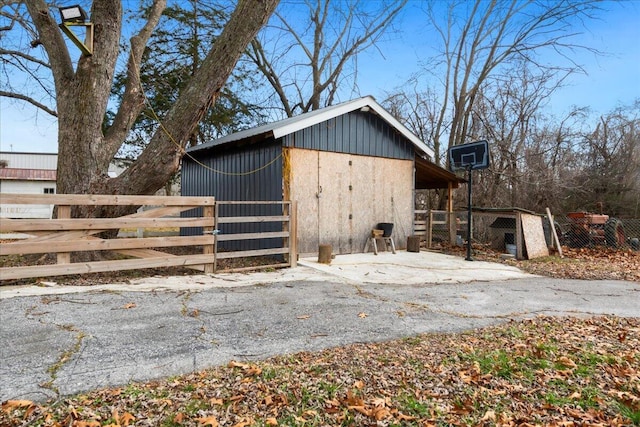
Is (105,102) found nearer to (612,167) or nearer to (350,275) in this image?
(350,275)

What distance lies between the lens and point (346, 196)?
959cm

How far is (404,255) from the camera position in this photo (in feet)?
32.3

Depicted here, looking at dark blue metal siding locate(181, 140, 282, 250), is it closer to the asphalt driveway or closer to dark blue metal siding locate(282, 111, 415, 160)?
dark blue metal siding locate(282, 111, 415, 160)

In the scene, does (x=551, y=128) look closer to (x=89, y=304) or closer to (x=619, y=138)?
(x=619, y=138)

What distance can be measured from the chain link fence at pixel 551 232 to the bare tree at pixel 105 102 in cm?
728

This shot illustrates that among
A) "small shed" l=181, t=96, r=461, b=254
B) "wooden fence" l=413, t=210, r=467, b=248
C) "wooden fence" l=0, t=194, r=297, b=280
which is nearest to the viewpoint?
"wooden fence" l=0, t=194, r=297, b=280

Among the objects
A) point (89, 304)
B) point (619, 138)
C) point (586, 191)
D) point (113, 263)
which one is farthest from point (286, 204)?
point (619, 138)

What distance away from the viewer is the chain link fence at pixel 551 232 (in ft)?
34.0

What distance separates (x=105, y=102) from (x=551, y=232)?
10.7m

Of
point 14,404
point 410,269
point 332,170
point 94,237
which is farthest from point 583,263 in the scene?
point 14,404

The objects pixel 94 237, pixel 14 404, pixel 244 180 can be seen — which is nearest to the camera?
pixel 14 404


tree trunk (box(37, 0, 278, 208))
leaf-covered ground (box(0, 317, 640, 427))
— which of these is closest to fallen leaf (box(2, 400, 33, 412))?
leaf-covered ground (box(0, 317, 640, 427))

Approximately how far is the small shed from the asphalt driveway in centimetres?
215

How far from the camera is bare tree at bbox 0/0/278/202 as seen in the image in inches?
259
